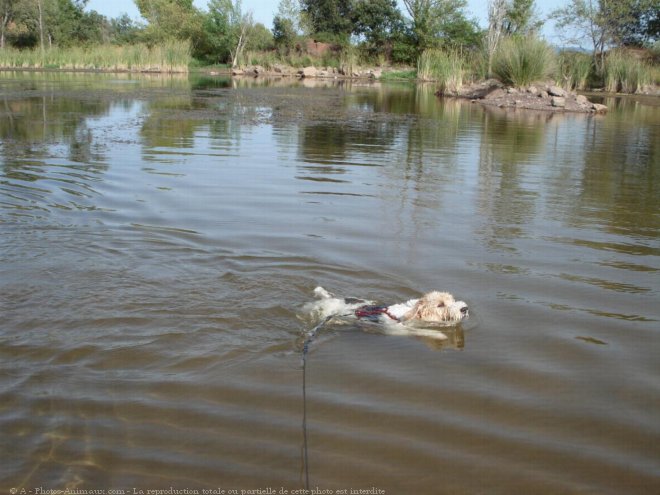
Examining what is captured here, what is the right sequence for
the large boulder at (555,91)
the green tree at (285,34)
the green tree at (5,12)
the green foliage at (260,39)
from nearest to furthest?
the large boulder at (555,91) < the green tree at (5,12) < the green foliage at (260,39) < the green tree at (285,34)

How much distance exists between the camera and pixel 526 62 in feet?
89.0

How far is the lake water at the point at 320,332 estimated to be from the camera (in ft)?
10.7

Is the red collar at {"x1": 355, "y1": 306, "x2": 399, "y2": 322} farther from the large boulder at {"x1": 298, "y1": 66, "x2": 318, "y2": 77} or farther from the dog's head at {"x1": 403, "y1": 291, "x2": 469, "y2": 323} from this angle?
the large boulder at {"x1": 298, "y1": 66, "x2": 318, "y2": 77}

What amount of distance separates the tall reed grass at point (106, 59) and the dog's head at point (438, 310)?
1756 inches

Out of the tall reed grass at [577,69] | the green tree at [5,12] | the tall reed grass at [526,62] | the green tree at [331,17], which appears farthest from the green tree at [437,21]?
the green tree at [5,12]

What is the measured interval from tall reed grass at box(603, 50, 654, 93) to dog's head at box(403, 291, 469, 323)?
119 ft

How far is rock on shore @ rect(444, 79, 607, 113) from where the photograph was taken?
25297 millimetres

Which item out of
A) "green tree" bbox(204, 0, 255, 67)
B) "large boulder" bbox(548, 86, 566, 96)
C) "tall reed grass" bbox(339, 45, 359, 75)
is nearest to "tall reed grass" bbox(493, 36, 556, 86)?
"large boulder" bbox(548, 86, 566, 96)

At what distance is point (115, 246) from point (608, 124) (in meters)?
18.0

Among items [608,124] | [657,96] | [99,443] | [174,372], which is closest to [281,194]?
[174,372]

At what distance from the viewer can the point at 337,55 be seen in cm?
5906

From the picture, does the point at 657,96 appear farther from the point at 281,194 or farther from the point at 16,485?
the point at 16,485

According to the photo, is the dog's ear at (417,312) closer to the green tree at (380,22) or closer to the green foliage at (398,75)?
A: the green foliage at (398,75)

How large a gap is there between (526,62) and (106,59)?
30.9m
